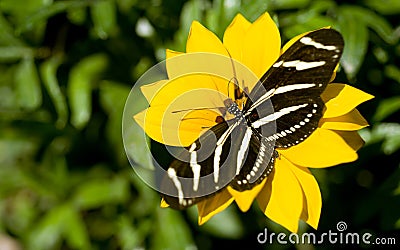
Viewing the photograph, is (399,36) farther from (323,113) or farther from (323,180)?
(323,113)

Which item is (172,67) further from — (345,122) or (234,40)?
(345,122)

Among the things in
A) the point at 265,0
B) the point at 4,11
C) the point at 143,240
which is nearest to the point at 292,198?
the point at 265,0

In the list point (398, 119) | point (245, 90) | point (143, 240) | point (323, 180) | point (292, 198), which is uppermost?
point (245, 90)

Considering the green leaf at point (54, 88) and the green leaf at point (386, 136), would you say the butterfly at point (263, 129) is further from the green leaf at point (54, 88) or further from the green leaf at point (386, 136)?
the green leaf at point (54, 88)

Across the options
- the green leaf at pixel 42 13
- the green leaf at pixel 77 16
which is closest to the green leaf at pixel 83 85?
the green leaf at pixel 77 16

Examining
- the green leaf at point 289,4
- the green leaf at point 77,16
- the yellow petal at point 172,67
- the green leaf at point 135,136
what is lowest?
A: the green leaf at point 135,136

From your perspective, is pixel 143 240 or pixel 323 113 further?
pixel 143 240

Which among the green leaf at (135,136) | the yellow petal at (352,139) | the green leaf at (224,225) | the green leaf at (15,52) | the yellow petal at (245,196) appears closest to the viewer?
the yellow petal at (245,196)

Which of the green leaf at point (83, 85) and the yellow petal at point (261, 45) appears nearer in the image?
the yellow petal at point (261, 45)
